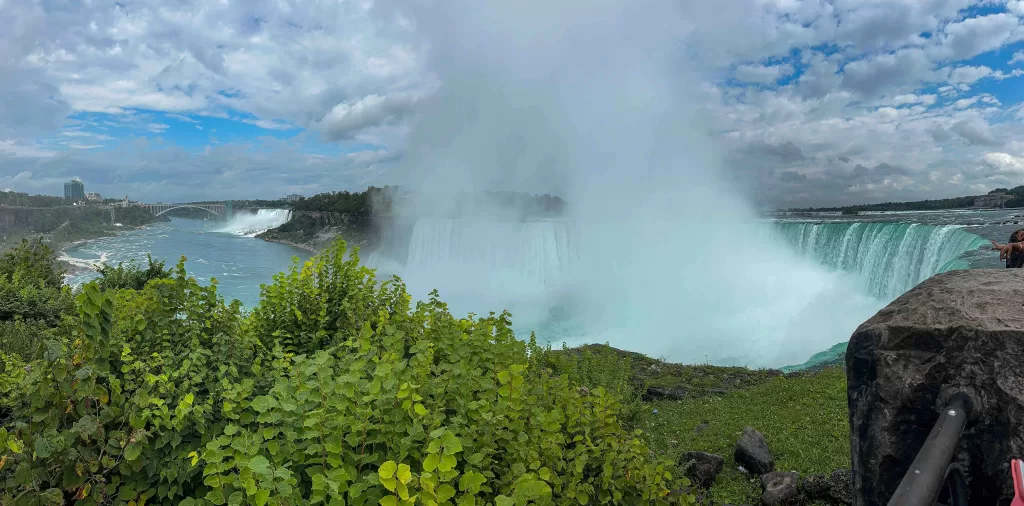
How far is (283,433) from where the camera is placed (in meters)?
3.00

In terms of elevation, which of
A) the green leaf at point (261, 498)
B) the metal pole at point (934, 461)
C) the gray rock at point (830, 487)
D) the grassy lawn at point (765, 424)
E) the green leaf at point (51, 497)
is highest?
the metal pole at point (934, 461)

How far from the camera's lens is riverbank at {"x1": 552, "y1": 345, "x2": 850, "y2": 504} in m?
6.77

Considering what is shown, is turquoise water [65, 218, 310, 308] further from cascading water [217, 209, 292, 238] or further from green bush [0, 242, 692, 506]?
green bush [0, 242, 692, 506]

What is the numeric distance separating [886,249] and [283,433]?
31.7 metres

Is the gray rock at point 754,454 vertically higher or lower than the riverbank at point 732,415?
higher

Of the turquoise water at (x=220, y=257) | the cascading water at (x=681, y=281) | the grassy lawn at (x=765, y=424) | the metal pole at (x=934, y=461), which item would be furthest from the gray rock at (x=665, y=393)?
the turquoise water at (x=220, y=257)

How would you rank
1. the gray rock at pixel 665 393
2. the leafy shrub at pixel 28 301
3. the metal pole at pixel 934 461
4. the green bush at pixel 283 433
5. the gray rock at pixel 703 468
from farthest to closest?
the gray rock at pixel 665 393
the leafy shrub at pixel 28 301
the gray rock at pixel 703 468
the green bush at pixel 283 433
the metal pole at pixel 934 461

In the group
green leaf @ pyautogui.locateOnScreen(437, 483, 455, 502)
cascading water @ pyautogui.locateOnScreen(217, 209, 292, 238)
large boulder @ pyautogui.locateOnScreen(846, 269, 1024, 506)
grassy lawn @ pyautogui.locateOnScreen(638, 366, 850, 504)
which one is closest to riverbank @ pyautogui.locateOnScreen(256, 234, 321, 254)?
cascading water @ pyautogui.locateOnScreen(217, 209, 292, 238)

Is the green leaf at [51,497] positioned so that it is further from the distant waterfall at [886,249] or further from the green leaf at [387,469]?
the distant waterfall at [886,249]

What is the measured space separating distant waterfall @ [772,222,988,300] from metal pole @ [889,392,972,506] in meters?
21.7

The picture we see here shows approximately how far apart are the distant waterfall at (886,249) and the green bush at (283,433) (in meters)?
21.4

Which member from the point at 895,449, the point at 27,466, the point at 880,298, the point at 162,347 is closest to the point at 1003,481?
the point at 895,449

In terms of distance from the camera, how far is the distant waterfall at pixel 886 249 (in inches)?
910

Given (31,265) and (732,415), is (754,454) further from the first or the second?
(31,265)
